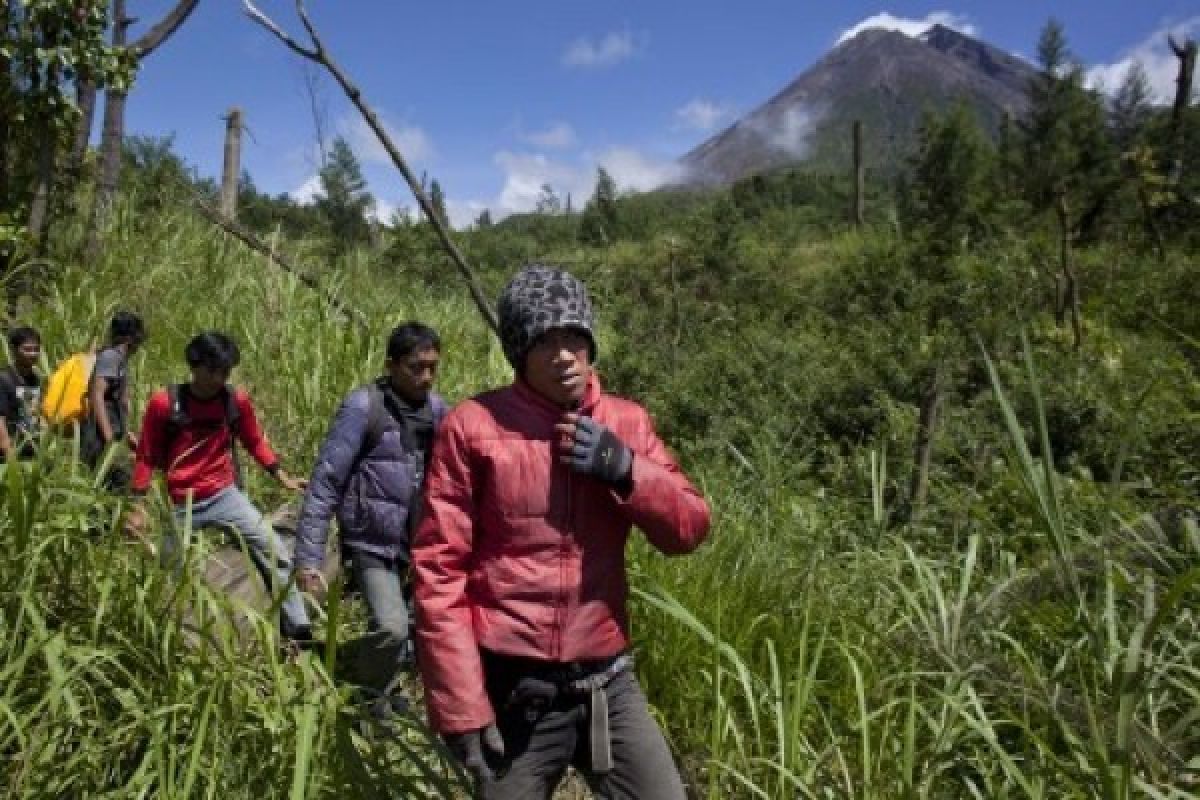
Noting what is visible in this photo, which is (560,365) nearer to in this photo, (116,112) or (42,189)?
(42,189)

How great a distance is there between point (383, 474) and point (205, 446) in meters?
1.07

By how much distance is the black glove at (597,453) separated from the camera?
170 centimetres

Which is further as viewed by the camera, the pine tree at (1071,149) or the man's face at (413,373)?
the pine tree at (1071,149)

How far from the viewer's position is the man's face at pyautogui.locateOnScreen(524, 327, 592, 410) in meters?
1.81

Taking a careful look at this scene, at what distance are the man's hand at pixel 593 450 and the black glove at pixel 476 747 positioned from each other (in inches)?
21.6

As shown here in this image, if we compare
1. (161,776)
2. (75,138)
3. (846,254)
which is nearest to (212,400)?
(161,776)

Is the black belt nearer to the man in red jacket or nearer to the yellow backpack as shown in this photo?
the man in red jacket

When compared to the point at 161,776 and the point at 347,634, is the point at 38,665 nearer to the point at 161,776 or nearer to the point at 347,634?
the point at 161,776

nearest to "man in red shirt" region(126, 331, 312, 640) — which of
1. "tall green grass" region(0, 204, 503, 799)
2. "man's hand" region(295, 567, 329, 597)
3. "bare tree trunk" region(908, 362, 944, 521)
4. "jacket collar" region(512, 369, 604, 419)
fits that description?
"man's hand" region(295, 567, 329, 597)

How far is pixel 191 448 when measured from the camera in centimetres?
356

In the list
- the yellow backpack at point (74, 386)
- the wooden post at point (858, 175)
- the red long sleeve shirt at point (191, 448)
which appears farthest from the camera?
the wooden post at point (858, 175)

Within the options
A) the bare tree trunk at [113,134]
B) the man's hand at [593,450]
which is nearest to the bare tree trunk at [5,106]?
the bare tree trunk at [113,134]

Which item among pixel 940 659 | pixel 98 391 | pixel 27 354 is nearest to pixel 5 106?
pixel 27 354

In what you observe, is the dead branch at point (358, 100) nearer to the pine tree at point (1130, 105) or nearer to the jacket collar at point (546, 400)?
the jacket collar at point (546, 400)
